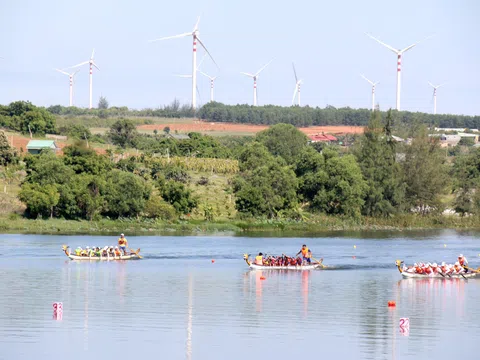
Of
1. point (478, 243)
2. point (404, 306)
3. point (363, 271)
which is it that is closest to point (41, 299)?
point (404, 306)

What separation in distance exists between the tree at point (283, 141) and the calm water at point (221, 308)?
200 feet

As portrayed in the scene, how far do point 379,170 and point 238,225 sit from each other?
20.8 m

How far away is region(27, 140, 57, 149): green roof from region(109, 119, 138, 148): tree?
686 inches

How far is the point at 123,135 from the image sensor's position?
135m

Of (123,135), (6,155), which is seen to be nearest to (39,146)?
(6,155)

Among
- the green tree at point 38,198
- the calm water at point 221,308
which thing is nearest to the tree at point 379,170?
the calm water at point 221,308

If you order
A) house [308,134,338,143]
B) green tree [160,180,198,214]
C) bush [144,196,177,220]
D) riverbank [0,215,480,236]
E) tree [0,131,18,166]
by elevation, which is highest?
house [308,134,338,143]

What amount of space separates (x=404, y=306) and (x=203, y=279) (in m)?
13.8

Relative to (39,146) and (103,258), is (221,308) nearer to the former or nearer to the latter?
(103,258)

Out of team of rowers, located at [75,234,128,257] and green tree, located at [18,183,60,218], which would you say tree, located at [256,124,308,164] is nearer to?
green tree, located at [18,183,60,218]

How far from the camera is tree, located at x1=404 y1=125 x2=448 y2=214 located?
371 ft

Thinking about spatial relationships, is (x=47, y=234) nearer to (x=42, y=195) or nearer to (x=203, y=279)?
(x=42, y=195)

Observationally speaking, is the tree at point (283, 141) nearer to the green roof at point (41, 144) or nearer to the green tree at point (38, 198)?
the green roof at point (41, 144)

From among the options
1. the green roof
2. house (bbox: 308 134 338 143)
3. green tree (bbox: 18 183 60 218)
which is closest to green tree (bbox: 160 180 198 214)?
green tree (bbox: 18 183 60 218)
